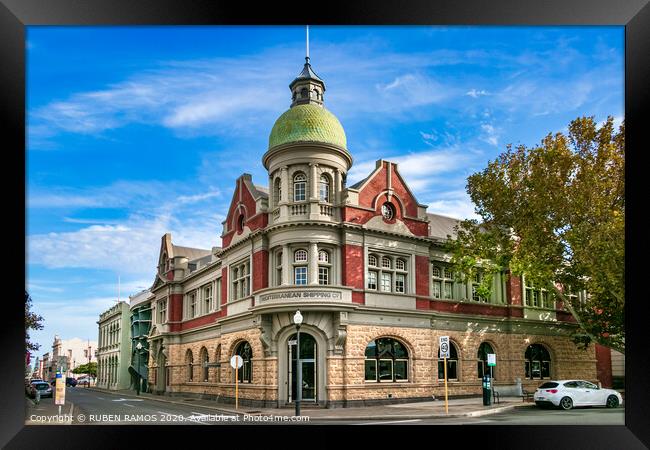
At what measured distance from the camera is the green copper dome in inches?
894

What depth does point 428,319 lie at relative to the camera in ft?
82.5

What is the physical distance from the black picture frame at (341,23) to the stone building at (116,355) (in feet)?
41.8

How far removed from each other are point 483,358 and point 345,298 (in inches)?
297

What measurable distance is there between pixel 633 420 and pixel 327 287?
1193cm

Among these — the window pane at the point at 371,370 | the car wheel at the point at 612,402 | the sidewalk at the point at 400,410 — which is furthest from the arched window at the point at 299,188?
the car wheel at the point at 612,402

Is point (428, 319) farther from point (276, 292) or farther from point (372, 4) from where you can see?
point (372, 4)

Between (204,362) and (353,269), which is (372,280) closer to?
(353,269)

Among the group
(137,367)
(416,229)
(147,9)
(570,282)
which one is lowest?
(137,367)

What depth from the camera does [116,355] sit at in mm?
28062

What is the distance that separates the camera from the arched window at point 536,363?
26.6m

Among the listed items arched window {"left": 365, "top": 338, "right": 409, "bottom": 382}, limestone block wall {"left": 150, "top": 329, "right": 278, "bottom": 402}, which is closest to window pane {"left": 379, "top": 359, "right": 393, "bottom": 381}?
arched window {"left": 365, "top": 338, "right": 409, "bottom": 382}

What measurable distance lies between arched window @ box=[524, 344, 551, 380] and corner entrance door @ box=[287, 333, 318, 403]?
32.1 ft

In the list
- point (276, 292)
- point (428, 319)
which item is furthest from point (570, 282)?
point (276, 292)

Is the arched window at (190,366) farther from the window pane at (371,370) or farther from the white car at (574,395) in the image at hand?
the white car at (574,395)
